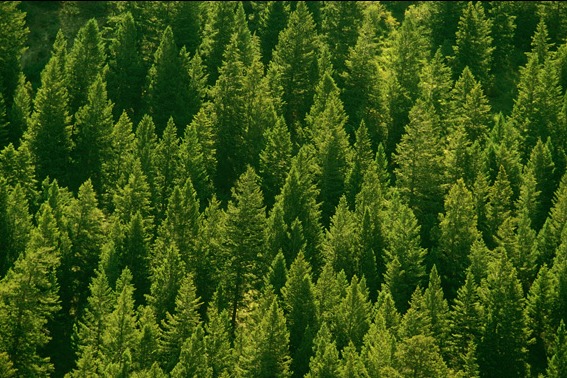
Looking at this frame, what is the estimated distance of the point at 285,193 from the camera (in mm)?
91938

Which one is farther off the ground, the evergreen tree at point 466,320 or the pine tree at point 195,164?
the pine tree at point 195,164

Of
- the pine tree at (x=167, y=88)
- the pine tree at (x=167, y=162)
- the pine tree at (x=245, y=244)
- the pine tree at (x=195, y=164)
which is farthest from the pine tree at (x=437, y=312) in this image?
the pine tree at (x=167, y=88)

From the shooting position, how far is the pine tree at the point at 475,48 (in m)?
119

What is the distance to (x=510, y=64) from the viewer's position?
126 metres

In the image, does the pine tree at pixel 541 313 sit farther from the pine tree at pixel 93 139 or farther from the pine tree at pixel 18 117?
A: the pine tree at pixel 18 117

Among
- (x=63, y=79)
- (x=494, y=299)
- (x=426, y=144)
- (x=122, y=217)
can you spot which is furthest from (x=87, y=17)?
(x=494, y=299)

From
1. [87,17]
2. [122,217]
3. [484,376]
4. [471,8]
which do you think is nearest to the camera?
[484,376]

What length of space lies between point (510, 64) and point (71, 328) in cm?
7118

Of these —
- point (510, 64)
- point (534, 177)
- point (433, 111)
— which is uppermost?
point (510, 64)

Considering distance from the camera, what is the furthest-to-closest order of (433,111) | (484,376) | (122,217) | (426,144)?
(433,111)
(426,144)
(122,217)
(484,376)

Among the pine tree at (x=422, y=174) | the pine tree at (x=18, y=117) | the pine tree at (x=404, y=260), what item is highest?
the pine tree at (x=18, y=117)

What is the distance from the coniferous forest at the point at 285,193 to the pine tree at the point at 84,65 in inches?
9.4

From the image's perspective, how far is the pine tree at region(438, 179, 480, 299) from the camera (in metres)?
87.9

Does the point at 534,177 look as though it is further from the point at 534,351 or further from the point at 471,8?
the point at 471,8
